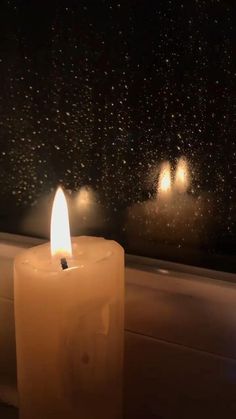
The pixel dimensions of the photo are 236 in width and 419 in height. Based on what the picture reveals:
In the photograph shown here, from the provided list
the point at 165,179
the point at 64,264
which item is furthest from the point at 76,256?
the point at 165,179

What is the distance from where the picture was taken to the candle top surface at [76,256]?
413 millimetres

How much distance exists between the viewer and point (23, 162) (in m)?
0.60

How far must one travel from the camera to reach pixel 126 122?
20.8 inches

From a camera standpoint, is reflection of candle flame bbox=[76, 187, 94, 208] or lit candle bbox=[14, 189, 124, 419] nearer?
lit candle bbox=[14, 189, 124, 419]

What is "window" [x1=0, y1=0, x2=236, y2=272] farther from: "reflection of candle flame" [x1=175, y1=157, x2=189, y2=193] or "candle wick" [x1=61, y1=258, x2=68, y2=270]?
"candle wick" [x1=61, y1=258, x2=68, y2=270]

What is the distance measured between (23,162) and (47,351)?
0.26 meters

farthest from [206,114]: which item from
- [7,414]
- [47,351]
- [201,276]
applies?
[7,414]

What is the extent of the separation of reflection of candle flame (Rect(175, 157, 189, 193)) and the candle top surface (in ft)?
0.36

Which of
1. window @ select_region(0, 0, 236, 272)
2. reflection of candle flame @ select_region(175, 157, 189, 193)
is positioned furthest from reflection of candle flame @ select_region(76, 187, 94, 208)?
reflection of candle flame @ select_region(175, 157, 189, 193)

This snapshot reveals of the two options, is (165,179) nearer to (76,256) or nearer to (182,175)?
(182,175)

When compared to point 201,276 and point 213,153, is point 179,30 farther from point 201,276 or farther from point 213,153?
point 201,276

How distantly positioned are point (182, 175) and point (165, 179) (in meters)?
0.02

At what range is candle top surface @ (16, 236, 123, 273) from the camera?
1.35ft

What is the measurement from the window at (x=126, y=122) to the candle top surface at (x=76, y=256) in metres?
0.10
